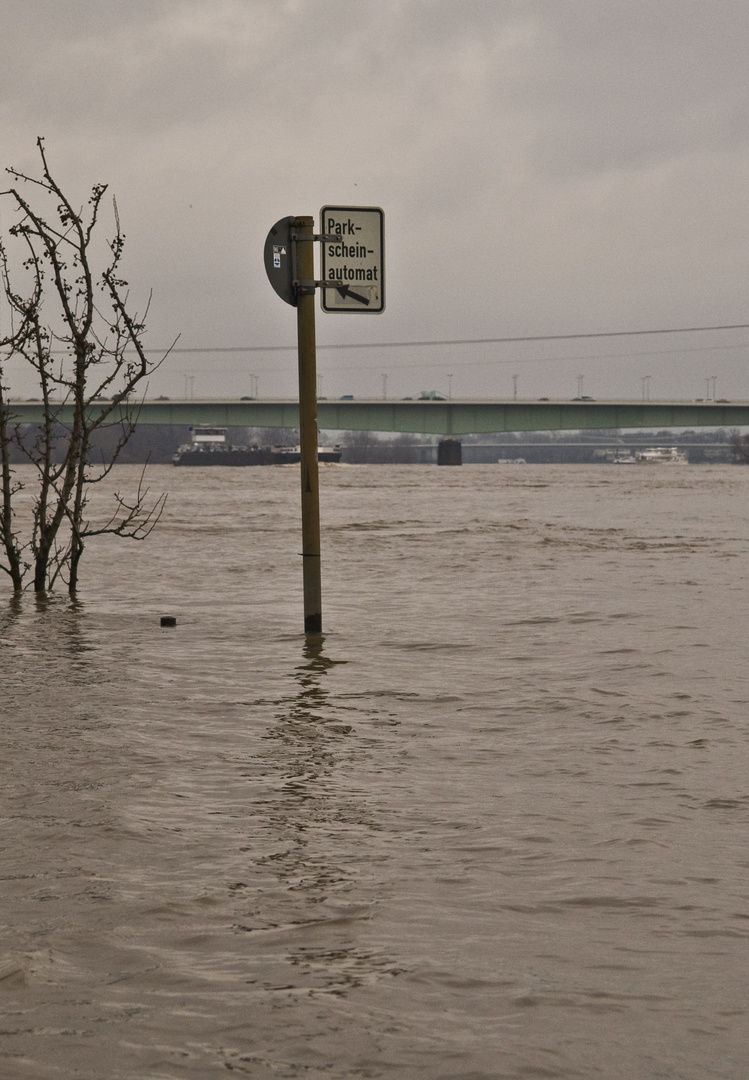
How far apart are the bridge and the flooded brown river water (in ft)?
332

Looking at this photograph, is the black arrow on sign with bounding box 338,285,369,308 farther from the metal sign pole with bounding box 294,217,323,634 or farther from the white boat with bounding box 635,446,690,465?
the white boat with bounding box 635,446,690,465

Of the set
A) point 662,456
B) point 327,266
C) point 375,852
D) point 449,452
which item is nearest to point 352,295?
point 327,266

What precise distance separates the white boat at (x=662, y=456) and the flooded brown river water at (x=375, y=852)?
171 metres

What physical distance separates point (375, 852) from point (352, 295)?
5547mm

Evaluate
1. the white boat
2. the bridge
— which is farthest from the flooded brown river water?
the white boat

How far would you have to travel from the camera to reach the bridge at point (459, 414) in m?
111

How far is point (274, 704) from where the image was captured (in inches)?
284

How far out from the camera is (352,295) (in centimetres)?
923

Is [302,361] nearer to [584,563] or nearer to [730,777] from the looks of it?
[730,777]

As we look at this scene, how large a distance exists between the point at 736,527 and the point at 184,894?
24643mm

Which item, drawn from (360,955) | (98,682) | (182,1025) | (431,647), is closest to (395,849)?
(360,955)

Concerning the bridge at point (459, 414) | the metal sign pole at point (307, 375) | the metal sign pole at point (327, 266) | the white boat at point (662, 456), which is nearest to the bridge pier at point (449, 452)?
the bridge at point (459, 414)

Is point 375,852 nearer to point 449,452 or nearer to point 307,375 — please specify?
point 307,375

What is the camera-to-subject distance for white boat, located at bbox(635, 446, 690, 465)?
592ft
